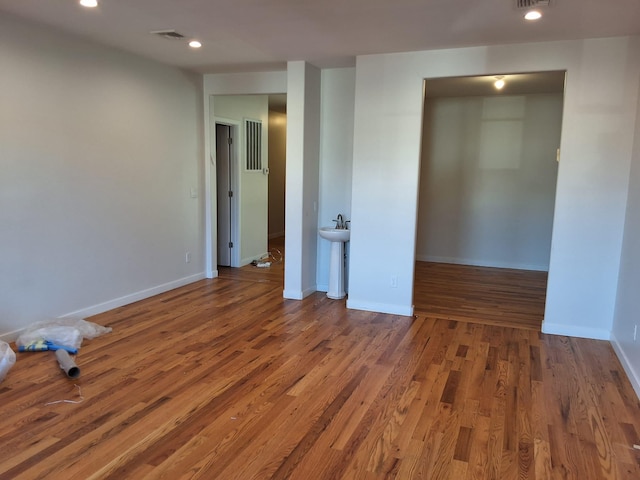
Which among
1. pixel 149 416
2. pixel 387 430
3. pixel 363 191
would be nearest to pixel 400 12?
pixel 363 191

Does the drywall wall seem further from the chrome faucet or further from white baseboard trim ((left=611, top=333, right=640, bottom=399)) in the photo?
white baseboard trim ((left=611, top=333, right=640, bottom=399))

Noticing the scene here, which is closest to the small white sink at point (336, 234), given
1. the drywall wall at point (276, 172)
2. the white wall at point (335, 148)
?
the white wall at point (335, 148)

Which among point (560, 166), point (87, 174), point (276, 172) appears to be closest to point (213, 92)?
point (87, 174)

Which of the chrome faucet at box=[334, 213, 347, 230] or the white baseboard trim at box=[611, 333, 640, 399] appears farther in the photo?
the chrome faucet at box=[334, 213, 347, 230]

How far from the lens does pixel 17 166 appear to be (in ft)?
12.4

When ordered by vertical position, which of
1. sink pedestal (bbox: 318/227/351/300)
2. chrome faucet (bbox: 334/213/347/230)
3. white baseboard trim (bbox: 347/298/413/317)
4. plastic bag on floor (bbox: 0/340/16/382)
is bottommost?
white baseboard trim (bbox: 347/298/413/317)

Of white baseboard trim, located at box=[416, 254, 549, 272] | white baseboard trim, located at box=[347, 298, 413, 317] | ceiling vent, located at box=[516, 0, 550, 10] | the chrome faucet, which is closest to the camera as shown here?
ceiling vent, located at box=[516, 0, 550, 10]

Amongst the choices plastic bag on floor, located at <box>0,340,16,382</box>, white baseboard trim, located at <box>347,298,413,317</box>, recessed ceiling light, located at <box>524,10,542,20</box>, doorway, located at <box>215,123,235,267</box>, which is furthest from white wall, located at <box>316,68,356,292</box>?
plastic bag on floor, located at <box>0,340,16,382</box>

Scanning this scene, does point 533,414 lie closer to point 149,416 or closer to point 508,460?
point 508,460

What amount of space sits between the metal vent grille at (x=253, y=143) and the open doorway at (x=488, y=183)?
2.60m

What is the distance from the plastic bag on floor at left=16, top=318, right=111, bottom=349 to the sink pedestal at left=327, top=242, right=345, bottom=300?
234cm

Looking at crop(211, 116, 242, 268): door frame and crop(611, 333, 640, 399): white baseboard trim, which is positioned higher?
crop(211, 116, 242, 268): door frame

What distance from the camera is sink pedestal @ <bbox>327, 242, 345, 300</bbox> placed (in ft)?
17.4

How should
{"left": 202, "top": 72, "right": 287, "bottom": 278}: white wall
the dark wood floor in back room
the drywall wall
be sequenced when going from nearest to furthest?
the dark wood floor in back room → {"left": 202, "top": 72, "right": 287, "bottom": 278}: white wall → the drywall wall
